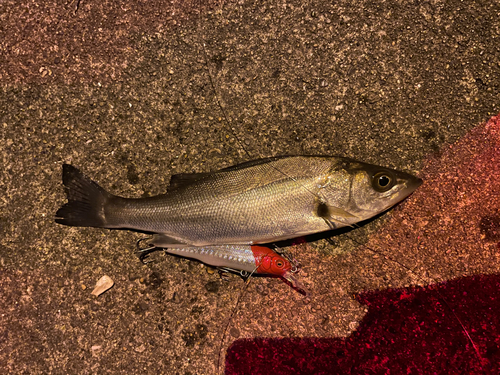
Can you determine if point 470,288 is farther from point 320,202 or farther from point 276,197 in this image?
point 276,197

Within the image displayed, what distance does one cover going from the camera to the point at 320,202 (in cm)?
219

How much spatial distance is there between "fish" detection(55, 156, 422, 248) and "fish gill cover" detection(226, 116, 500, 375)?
17.8 inches

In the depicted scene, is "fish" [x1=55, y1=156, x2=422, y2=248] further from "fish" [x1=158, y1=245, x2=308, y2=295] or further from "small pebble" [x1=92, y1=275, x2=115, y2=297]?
"small pebble" [x1=92, y1=275, x2=115, y2=297]


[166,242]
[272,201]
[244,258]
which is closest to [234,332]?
[244,258]

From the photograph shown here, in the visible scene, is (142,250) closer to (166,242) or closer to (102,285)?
(166,242)

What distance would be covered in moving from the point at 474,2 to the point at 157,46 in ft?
9.14

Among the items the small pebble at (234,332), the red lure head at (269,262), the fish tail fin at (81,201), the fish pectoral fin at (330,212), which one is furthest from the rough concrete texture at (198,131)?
the fish pectoral fin at (330,212)

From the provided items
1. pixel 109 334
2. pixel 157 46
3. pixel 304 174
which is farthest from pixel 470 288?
pixel 157 46

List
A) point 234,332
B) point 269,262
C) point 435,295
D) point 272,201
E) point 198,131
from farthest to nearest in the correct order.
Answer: point 198,131 → point 234,332 → point 435,295 → point 269,262 → point 272,201

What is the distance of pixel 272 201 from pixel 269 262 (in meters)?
0.49

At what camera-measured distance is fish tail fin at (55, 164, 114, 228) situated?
8.16 feet

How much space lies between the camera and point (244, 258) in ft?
7.61

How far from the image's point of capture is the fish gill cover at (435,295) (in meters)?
2.31

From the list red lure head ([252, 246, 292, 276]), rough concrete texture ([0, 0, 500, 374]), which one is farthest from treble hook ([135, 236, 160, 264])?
red lure head ([252, 246, 292, 276])
